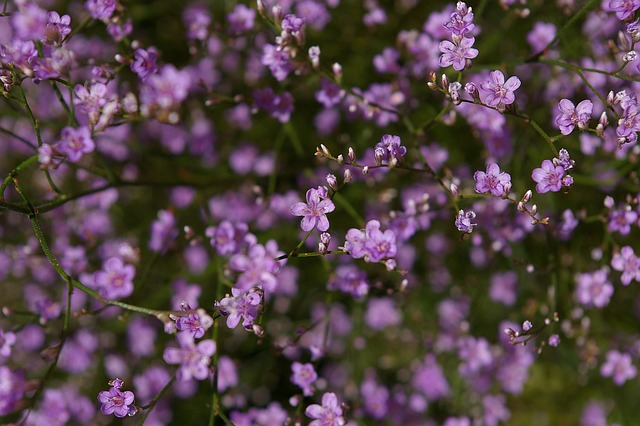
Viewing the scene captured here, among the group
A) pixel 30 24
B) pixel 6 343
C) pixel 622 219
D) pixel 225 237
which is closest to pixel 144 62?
pixel 30 24

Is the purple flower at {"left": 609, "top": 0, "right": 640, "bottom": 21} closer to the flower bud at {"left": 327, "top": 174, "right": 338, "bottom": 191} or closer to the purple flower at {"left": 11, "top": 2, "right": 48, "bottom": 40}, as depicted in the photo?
the flower bud at {"left": 327, "top": 174, "right": 338, "bottom": 191}

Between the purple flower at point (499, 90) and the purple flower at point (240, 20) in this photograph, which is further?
the purple flower at point (240, 20)

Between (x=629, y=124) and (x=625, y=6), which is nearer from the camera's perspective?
(x=629, y=124)

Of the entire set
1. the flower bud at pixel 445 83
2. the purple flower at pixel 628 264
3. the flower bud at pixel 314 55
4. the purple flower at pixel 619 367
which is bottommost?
the purple flower at pixel 619 367

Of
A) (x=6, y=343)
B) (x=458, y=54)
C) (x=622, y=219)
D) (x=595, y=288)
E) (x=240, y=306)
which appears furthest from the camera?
(x=595, y=288)

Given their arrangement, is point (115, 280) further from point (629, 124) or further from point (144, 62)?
point (629, 124)

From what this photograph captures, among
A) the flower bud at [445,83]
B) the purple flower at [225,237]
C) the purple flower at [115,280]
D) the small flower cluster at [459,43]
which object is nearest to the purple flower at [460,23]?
the small flower cluster at [459,43]

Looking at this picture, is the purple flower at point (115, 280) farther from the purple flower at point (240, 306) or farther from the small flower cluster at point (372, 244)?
the small flower cluster at point (372, 244)
